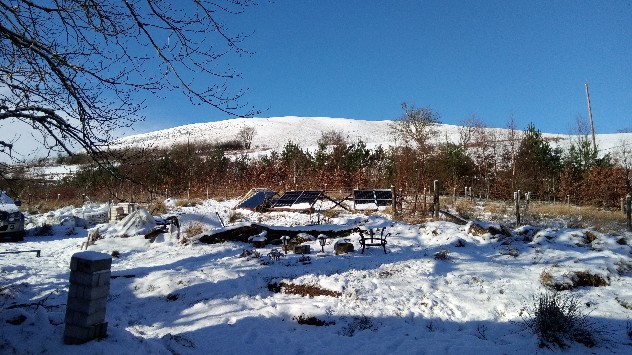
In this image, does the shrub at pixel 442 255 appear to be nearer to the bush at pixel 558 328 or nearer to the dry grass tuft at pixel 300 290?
the dry grass tuft at pixel 300 290

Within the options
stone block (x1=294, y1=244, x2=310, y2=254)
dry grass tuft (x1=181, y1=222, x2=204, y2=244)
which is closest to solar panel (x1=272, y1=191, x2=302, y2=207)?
dry grass tuft (x1=181, y1=222, x2=204, y2=244)

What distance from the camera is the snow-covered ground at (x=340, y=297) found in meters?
5.86

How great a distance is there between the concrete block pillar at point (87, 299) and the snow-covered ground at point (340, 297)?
0.12 metres

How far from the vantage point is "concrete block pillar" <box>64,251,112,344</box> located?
14.1 feet

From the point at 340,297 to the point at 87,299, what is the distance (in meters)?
4.72

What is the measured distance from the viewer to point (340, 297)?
8.01 m

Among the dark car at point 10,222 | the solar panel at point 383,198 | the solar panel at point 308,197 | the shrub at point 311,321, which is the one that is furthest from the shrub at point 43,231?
the shrub at point 311,321

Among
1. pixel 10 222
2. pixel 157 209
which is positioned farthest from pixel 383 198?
pixel 10 222

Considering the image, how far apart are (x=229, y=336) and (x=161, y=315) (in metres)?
1.68

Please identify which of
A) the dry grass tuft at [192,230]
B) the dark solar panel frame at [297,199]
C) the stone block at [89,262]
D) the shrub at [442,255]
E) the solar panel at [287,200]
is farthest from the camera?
the solar panel at [287,200]

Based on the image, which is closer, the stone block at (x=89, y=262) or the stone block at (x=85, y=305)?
the stone block at (x=85, y=305)

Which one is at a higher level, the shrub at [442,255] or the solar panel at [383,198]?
the solar panel at [383,198]

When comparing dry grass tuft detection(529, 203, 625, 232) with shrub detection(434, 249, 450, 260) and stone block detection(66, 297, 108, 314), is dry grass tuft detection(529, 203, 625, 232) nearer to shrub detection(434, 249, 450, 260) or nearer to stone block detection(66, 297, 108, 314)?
shrub detection(434, 249, 450, 260)

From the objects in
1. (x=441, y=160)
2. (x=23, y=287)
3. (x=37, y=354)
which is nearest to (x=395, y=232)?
(x=23, y=287)
